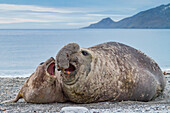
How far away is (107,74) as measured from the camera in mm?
6371

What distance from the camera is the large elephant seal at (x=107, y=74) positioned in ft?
19.3

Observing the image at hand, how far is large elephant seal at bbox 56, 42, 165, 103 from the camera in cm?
588

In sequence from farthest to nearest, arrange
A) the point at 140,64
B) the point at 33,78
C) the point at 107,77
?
1. the point at 140,64
2. the point at 33,78
3. the point at 107,77

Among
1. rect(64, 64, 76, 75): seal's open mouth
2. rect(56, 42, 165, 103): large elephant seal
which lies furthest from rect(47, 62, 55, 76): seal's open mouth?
rect(64, 64, 76, 75): seal's open mouth

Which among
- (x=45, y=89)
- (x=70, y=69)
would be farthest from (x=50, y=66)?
(x=70, y=69)

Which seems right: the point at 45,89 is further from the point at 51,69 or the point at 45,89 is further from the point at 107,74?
the point at 107,74

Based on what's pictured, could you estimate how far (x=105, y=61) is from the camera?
6516 mm

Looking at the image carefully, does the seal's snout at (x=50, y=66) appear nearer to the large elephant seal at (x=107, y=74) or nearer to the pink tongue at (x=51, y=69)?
the pink tongue at (x=51, y=69)

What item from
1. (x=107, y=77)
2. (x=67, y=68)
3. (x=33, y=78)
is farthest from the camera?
(x=33, y=78)

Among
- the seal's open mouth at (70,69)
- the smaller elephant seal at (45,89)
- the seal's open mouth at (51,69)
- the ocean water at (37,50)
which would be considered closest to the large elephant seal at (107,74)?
the seal's open mouth at (70,69)

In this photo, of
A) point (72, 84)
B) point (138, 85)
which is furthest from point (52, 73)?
point (138, 85)

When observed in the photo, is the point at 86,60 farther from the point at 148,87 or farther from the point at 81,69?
the point at 148,87

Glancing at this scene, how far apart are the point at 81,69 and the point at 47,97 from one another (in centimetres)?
116

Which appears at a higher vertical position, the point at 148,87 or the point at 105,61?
the point at 105,61
